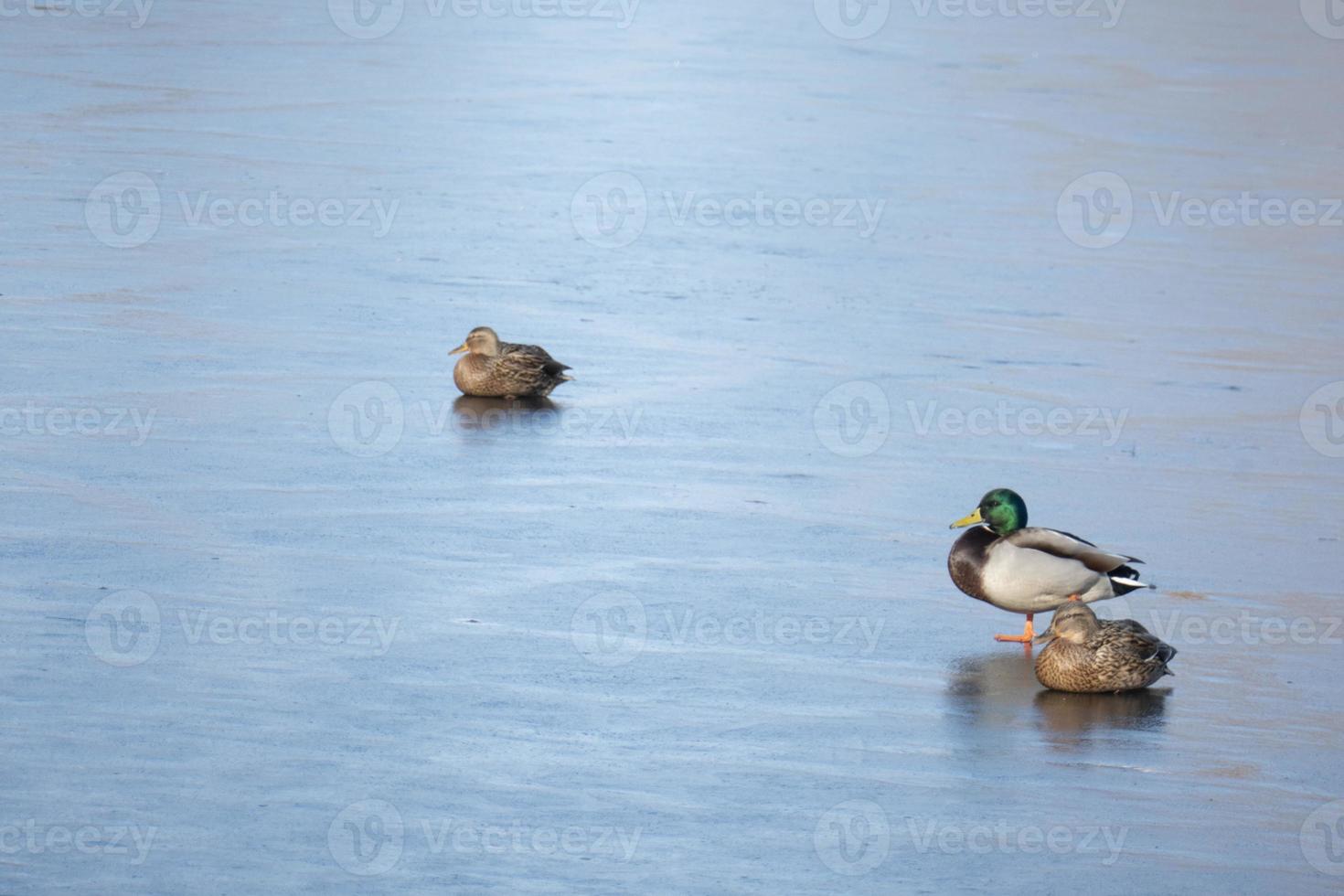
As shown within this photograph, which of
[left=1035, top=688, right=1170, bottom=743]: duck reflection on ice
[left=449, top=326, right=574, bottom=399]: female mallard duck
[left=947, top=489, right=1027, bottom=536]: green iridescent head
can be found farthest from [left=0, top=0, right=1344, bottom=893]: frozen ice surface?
[left=947, top=489, right=1027, bottom=536]: green iridescent head

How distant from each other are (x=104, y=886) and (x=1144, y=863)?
382cm

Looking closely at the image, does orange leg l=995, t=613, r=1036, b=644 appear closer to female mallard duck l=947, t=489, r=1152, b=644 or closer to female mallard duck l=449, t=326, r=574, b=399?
female mallard duck l=947, t=489, r=1152, b=644

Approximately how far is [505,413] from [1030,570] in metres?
4.84

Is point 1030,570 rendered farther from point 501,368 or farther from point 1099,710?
point 501,368

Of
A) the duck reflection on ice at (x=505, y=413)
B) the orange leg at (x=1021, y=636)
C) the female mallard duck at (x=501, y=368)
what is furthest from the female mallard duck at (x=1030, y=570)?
the female mallard duck at (x=501, y=368)

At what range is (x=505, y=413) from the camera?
1447 centimetres

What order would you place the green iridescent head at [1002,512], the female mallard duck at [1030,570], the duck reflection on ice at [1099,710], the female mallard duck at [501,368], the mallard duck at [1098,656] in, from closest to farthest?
the duck reflection on ice at [1099,710], the mallard duck at [1098,656], the female mallard duck at [1030,570], the green iridescent head at [1002,512], the female mallard duck at [501,368]

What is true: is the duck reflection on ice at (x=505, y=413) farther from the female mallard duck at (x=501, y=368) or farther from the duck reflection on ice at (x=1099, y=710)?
the duck reflection on ice at (x=1099, y=710)

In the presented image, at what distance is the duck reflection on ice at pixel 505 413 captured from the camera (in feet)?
46.4

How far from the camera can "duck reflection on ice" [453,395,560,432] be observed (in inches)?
556

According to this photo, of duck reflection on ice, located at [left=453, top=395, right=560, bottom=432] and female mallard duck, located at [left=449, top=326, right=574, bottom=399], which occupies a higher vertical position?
female mallard duck, located at [left=449, top=326, right=574, bottom=399]

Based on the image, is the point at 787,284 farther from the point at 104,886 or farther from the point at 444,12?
the point at 444,12

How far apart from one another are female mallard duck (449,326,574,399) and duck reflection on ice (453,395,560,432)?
0.20 feet

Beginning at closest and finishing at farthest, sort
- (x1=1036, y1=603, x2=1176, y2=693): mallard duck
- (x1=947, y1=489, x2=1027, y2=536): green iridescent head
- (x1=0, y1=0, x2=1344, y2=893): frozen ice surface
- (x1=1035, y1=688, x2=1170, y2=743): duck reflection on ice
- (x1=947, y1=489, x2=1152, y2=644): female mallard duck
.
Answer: (x1=0, y1=0, x2=1344, y2=893): frozen ice surface → (x1=1035, y1=688, x2=1170, y2=743): duck reflection on ice → (x1=1036, y1=603, x2=1176, y2=693): mallard duck → (x1=947, y1=489, x2=1152, y2=644): female mallard duck → (x1=947, y1=489, x2=1027, y2=536): green iridescent head
